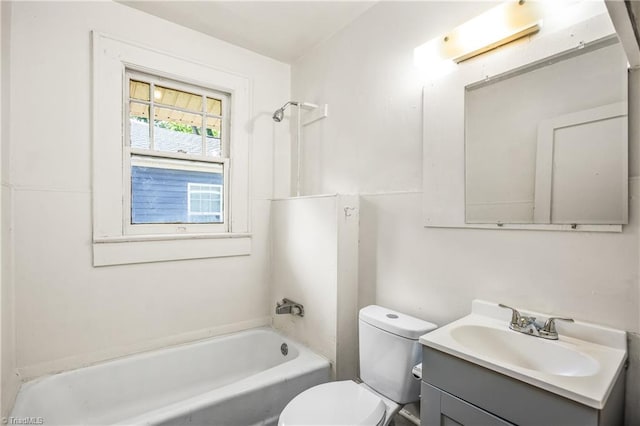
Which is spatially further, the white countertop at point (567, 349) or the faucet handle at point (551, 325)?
the faucet handle at point (551, 325)

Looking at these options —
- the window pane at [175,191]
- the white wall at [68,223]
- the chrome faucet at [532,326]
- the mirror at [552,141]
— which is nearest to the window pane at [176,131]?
the window pane at [175,191]

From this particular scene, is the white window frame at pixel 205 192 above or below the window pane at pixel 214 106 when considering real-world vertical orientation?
below

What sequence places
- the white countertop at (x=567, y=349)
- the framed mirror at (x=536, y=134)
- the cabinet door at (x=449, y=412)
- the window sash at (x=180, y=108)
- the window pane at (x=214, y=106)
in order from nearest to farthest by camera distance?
the white countertop at (x=567, y=349) < the cabinet door at (x=449, y=412) < the framed mirror at (x=536, y=134) < the window sash at (x=180, y=108) < the window pane at (x=214, y=106)

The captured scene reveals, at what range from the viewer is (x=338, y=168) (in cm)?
206

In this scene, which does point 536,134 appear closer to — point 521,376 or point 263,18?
point 521,376

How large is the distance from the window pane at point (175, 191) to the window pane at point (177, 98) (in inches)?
16.1

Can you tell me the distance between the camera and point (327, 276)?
1829 mm

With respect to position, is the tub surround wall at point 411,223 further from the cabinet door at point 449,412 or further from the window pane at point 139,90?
the window pane at point 139,90

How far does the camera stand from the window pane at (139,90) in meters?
1.96

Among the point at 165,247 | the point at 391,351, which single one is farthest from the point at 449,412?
the point at 165,247

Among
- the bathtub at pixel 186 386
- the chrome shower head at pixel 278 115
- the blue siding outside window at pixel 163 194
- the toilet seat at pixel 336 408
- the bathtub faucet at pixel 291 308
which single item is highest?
the chrome shower head at pixel 278 115

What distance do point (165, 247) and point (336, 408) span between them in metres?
1.44

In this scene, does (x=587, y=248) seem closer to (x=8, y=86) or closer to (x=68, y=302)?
(x=68, y=302)

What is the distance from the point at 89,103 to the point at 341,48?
1.60 m
